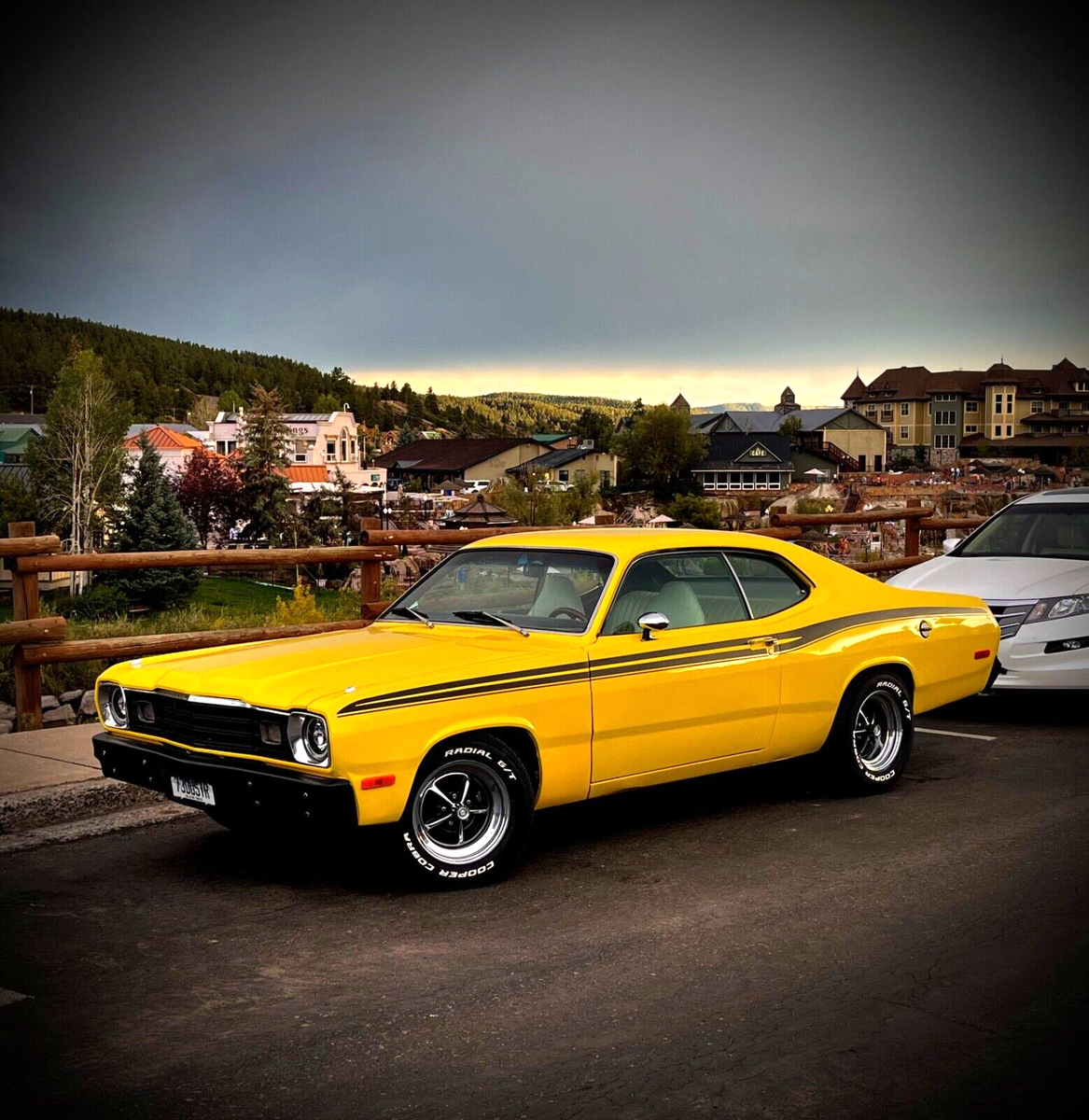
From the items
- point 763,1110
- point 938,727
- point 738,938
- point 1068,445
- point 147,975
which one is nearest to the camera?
point 763,1110

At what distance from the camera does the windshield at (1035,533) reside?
37.9 ft

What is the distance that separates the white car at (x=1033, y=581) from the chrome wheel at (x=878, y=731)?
136 cm

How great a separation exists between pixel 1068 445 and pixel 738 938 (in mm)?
152184

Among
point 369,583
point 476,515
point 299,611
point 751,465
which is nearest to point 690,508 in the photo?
point 751,465

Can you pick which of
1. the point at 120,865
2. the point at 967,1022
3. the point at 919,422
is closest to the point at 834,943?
the point at 967,1022

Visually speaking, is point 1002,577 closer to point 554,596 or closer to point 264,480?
point 554,596

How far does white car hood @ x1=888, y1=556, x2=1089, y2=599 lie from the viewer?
10.4m

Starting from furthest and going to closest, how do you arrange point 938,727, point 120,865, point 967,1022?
point 938,727 → point 120,865 → point 967,1022

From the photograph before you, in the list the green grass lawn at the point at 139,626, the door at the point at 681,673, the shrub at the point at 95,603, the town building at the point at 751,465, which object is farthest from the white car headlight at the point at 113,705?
the town building at the point at 751,465

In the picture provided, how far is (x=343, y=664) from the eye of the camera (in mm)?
6070

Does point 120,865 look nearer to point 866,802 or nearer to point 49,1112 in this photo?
point 49,1112

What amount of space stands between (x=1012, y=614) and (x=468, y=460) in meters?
142

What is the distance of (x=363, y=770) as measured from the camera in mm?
5461

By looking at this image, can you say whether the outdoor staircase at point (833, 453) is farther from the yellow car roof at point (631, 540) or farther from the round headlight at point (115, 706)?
the round headlight at point (115, 706)
